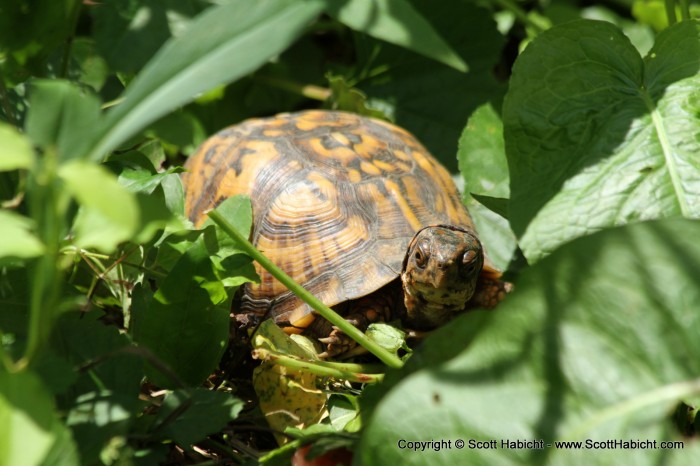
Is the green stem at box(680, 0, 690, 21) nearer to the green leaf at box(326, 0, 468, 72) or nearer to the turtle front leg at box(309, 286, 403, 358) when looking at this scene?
the turtle front leg at box(309, 286, 403, 358)

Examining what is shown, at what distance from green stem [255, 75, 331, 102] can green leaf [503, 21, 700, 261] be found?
1.20 meters

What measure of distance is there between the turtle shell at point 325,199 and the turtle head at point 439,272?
0.20 ft

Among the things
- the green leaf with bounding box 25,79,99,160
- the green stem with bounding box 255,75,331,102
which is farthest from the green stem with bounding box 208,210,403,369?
the green stem with bounding box 255,75,331,102

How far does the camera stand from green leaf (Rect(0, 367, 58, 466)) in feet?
2.63

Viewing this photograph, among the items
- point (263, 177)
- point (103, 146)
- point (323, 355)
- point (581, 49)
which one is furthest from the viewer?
point (263, 177)

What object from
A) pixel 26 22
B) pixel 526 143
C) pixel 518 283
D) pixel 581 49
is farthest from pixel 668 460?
pixel 26 22

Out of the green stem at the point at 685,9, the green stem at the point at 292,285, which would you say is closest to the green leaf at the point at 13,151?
the green stem at the point at 292,285

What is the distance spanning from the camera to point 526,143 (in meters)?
1.40

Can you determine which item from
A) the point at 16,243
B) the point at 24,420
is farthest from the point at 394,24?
the point at 24,420

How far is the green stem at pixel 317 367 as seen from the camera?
138 cm

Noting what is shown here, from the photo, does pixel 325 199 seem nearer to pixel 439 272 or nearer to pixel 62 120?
pixel 439 272

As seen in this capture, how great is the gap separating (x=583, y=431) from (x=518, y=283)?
20cm

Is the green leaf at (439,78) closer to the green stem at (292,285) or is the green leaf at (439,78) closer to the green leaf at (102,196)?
the green stem at (292,285)

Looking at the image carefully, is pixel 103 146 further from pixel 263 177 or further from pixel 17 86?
pixel 263 177
